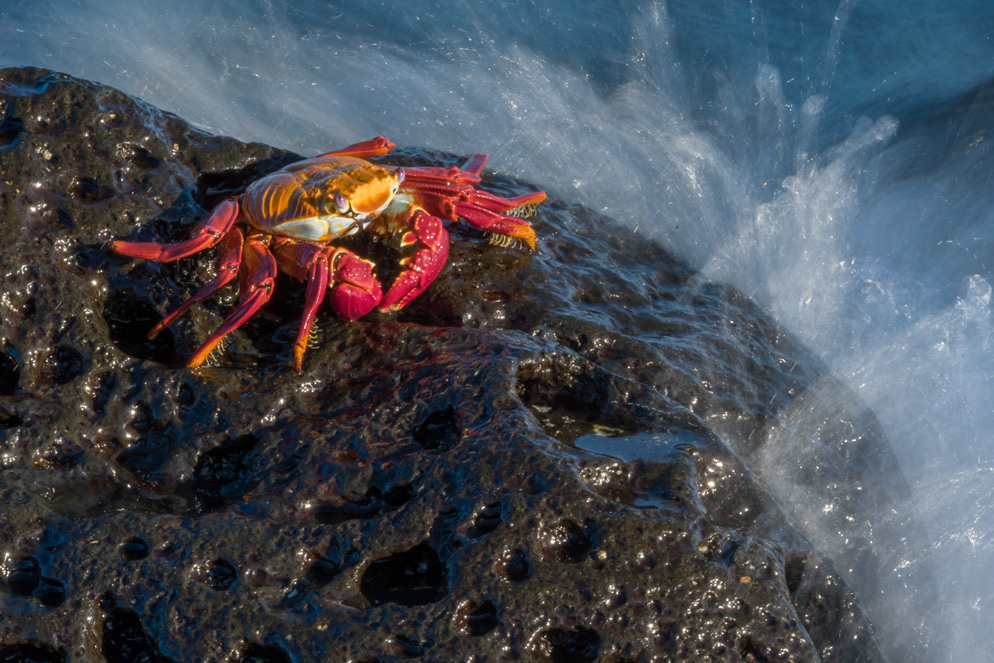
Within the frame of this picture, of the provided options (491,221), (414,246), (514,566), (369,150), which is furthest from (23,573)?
(369,150)

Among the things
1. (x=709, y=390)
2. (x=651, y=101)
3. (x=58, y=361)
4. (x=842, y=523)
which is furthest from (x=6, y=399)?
(x=651, y=101)

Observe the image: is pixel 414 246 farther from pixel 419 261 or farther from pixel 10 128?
pixel 10 128

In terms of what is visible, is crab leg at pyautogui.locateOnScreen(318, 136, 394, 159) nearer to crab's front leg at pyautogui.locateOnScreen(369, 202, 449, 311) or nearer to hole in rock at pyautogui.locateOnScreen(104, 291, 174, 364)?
crab's front leg at pyautogui.locateOnScreen(369, 202, 449, 311)

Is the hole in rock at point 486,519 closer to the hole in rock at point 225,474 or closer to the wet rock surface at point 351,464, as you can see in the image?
the wet rock surface at point 351,464

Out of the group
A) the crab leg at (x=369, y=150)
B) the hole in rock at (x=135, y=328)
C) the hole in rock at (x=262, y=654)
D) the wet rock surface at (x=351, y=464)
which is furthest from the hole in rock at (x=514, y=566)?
the crab leg at (x=369, y=150)

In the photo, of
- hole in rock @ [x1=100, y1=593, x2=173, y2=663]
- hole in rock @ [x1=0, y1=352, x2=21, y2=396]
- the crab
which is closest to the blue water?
the crab

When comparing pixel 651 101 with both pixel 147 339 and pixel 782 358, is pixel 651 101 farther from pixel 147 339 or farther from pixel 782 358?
pixel 147 339
